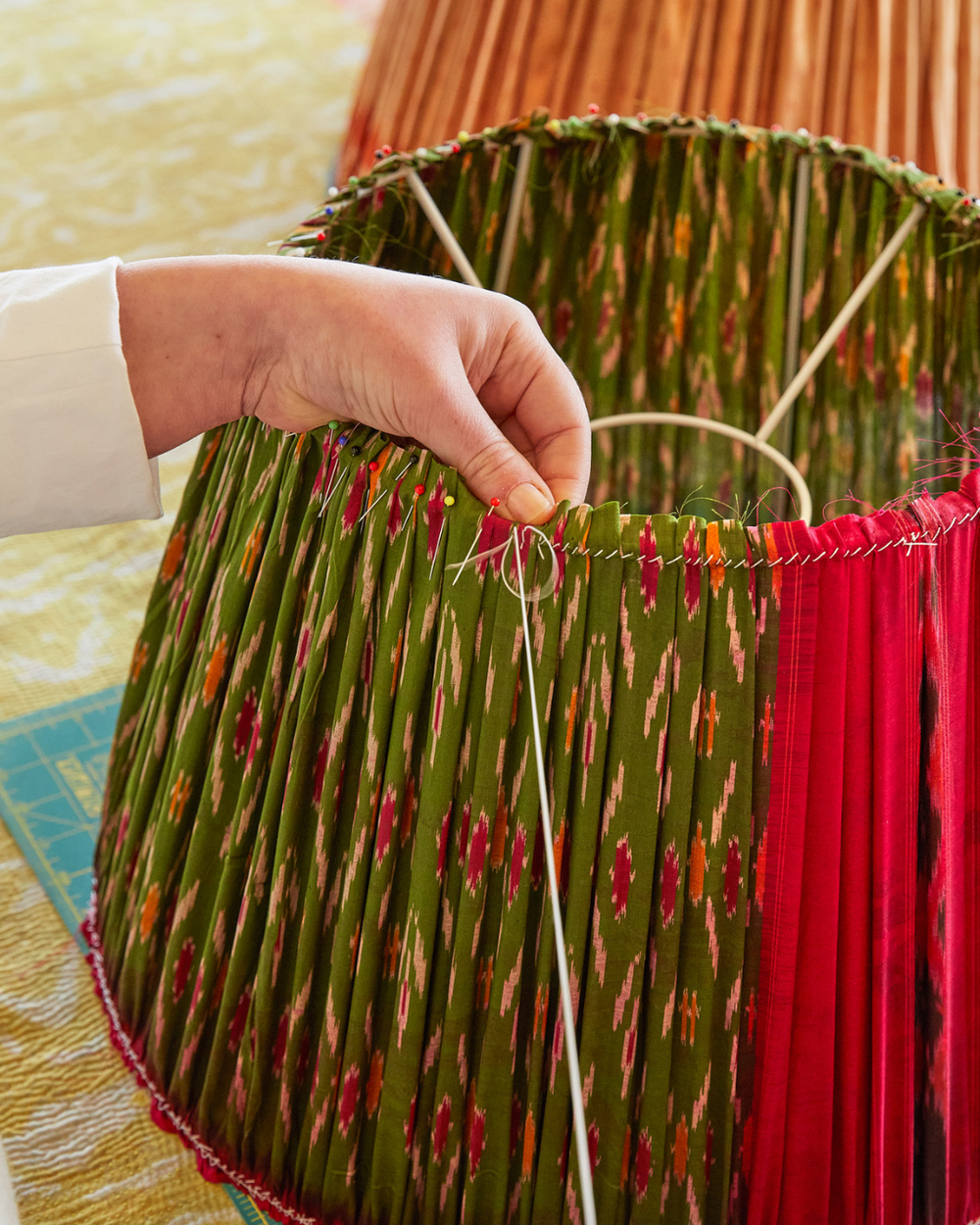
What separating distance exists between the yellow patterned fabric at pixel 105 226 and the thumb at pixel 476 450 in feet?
1.60

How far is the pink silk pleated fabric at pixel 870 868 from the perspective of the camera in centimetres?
54

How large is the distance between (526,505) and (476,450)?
5 centimetres

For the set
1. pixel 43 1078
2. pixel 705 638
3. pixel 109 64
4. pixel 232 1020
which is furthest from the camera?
pixel 109 64

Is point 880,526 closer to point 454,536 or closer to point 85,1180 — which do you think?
point 454,536

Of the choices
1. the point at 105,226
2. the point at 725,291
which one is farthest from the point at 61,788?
the point at 105,226

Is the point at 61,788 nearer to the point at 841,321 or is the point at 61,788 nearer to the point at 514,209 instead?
the point at 514,209

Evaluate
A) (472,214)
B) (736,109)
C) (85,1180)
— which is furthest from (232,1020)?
(736,109)

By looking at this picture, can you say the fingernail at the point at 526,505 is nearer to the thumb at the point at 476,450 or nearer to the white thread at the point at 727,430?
the thumb at the point at 476,450

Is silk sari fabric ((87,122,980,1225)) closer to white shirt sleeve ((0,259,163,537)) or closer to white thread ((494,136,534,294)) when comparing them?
white shirt sleeve ((0,259,163,537))

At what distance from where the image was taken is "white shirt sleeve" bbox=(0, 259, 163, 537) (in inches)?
21.5

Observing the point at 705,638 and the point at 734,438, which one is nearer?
the point at 705,638

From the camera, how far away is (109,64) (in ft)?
6.82

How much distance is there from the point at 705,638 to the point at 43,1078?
1.81 ft

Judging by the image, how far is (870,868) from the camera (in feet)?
1.87
